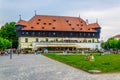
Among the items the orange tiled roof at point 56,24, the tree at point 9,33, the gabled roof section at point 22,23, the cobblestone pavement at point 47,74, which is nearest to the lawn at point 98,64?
the cobblestone pavement at point 47,74

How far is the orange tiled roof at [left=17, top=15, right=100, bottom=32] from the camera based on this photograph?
96.4m

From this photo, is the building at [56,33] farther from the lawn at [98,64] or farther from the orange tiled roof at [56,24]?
the lawn at [98,64]

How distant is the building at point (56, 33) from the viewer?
94812 mm

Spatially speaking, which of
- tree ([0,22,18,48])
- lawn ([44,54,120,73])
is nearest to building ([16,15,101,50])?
tree ([0,22,18,48])

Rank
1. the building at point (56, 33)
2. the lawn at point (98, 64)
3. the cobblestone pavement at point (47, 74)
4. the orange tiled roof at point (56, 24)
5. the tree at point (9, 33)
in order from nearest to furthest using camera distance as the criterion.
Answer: the cobblestone pavement at point (47, 74) → the lawn at point (98, 64) → the building at point (56, 33) → the orange tiled roof at point (56, 24) → the tree at point (9, 33)

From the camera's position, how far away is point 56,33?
319 ft

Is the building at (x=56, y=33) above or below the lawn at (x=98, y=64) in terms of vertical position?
above

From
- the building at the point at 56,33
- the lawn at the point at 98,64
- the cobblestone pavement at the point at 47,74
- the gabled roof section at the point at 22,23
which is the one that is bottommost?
the cobblestone pavement at the point at 47,74

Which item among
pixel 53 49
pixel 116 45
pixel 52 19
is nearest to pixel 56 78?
pixel 53 49

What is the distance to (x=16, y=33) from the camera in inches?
3932

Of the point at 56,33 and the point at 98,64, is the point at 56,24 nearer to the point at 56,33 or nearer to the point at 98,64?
the point at 56,33

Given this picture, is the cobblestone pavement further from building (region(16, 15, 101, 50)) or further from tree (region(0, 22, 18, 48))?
tree (region(0, 22, 18, 48))

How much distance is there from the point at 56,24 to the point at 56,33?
3661 mm

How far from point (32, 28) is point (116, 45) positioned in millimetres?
34582
